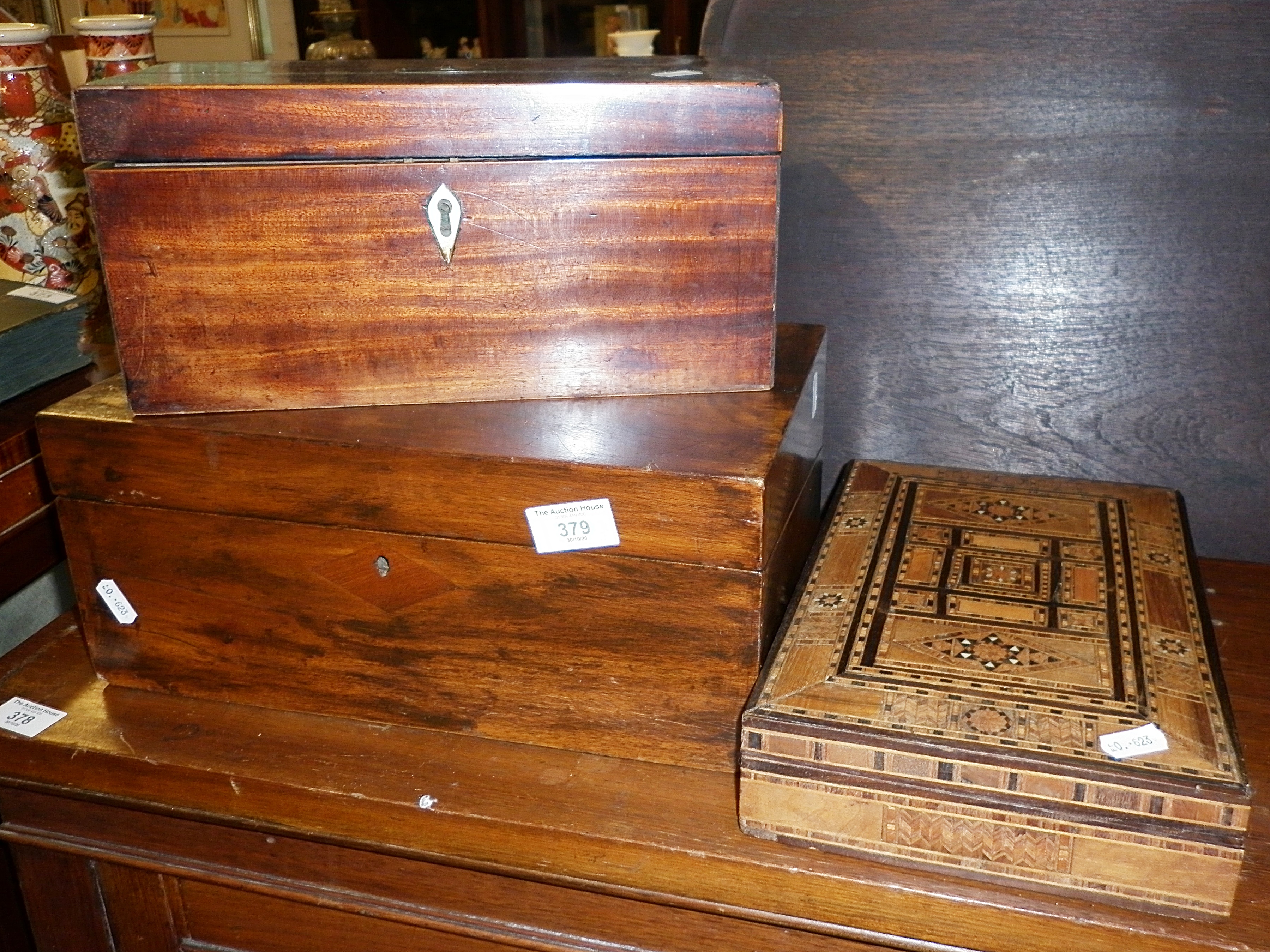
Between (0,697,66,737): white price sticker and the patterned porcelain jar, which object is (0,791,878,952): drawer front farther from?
the patterned porcelain jar

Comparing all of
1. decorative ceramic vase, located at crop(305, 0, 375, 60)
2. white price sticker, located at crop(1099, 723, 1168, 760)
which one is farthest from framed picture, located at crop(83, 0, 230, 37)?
white price sticker, located at crop(1099, 723, 1168, 760)

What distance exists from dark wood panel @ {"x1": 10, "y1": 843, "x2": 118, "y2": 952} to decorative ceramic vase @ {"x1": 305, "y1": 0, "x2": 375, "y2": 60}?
0.93 m

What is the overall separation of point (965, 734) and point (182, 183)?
0.68 m

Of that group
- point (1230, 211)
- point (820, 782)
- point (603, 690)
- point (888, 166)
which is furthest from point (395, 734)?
point (1230, 211)

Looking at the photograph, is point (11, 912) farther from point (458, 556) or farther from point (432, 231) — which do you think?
point (432, 231)

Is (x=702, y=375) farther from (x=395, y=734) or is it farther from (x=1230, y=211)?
(x=1230, y=211)

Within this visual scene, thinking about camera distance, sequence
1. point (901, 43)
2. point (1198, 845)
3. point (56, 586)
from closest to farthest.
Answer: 1. point (1198, 845)
2. point (901, 43)
3. point (56, 586)

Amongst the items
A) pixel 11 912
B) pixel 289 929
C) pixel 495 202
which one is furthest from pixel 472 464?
pixel 11 912

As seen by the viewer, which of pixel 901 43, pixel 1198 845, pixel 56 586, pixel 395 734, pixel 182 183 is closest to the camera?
pixel 1198 845

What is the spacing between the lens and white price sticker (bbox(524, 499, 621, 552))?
0.85 m

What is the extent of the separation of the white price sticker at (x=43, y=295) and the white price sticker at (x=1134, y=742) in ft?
3.41

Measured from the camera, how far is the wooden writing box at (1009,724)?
2.45 ft

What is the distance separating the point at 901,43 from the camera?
1104 mm

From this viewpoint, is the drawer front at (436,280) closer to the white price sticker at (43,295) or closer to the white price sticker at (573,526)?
the white price sticker at (573,526)
